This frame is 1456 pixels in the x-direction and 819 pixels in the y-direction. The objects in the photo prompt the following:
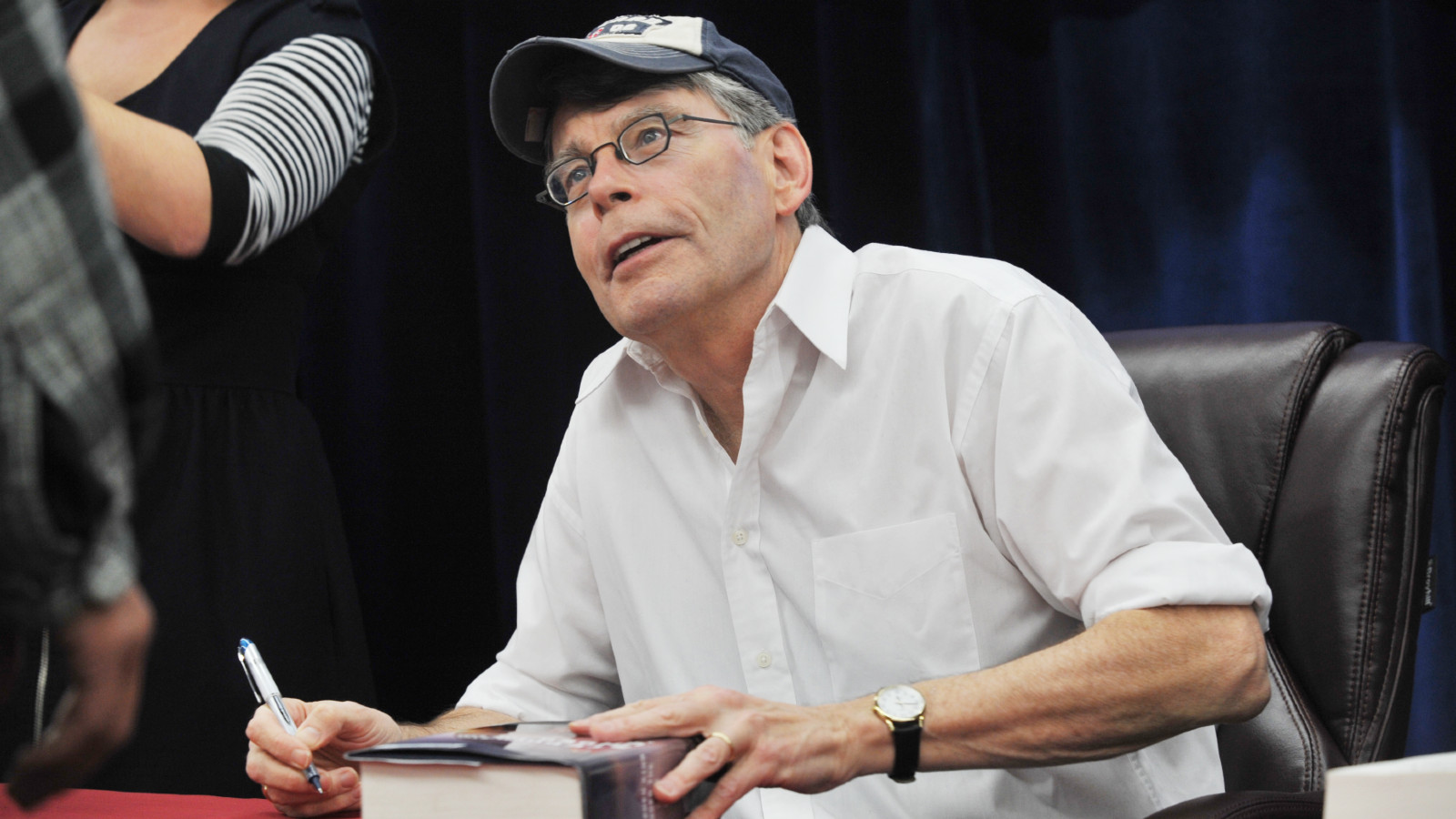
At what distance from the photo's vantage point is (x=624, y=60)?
48.3 inches

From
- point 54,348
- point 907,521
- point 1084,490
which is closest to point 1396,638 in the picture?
point 1084,490

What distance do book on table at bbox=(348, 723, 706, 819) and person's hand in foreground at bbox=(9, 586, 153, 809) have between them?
0.94 feet

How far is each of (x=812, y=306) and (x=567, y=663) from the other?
1.66 ft

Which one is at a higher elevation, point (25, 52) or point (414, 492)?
point (25, 52)

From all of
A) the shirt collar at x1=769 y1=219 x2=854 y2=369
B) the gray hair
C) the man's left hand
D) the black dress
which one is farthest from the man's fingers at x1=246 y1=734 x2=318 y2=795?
the gray hair

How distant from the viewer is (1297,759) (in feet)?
3.75

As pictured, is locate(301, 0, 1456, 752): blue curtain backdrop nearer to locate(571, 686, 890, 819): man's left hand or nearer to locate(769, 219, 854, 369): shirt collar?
locate(769, 219, 854, 369): shirt collar

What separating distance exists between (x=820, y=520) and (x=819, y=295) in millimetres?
235

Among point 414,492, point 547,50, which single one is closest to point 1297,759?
point 547,50

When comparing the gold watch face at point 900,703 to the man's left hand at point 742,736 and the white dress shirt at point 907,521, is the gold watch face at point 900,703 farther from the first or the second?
the white dress shirt at point 907,521

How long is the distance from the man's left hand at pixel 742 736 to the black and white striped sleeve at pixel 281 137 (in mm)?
675

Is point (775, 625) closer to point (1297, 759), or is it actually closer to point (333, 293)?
point (1297, 759)

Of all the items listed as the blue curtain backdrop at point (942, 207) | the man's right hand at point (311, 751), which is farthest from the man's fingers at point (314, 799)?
the blue curtain backdrop at point (942, 207)

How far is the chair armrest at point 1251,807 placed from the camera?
85cm
